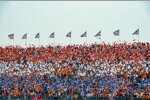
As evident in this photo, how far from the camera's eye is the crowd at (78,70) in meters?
72.7

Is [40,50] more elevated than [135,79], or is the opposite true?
[40,50]

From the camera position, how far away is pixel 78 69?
8019 centimetres

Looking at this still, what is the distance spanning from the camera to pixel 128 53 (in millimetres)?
80250

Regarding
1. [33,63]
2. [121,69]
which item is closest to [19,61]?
[33,63]

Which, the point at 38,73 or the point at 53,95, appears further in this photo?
the point at 38,73

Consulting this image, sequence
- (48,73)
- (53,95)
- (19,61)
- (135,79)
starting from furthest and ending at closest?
(19,61) → (48,73) → (53,95) → (135,79)

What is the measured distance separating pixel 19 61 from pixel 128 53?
20433 mm

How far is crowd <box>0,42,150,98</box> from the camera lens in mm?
72688

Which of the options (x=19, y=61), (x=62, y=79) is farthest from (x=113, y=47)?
(x=19, y=61)

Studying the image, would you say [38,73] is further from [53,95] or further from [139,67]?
[139,67]

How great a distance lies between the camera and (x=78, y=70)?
262 feet

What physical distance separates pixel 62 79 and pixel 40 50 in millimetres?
Answer: 14407

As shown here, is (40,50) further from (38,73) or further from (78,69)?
(78,69)

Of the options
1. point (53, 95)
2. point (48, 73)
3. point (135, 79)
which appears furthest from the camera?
point (48, 73)
